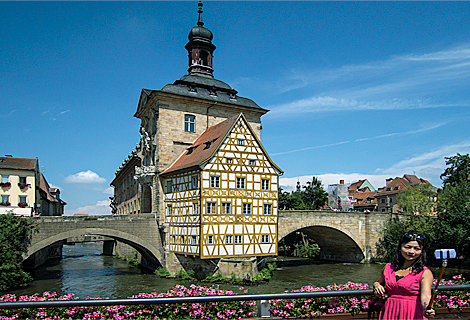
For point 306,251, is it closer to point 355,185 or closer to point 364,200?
point 364,200

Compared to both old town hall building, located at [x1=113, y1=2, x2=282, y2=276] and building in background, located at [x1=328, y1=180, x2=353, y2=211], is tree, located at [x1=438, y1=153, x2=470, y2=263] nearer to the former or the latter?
old town hall building, located at [x1=113, y1=2, x2=282, y2=276]

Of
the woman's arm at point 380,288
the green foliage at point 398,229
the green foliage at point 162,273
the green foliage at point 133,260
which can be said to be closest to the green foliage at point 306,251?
the green foliage at point 398,229

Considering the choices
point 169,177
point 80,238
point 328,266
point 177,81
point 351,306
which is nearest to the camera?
point 351,306

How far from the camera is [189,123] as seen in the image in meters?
29.7

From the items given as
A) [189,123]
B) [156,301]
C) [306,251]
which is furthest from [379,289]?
[306,251]

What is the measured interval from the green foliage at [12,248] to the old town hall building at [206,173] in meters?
8.57

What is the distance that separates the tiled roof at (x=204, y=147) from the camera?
24.6 m

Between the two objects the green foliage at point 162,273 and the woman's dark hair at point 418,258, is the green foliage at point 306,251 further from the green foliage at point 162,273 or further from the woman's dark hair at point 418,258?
the woman's dark hair at point 418,258

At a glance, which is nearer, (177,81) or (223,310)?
(223,310)

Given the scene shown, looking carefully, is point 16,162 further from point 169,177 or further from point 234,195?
point 234,195

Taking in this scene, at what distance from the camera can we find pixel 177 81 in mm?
30562

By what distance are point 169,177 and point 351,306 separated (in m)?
21.8

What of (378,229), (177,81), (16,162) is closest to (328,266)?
(378,229)

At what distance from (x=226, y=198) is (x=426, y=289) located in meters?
20.8
